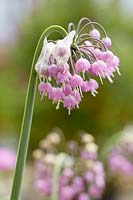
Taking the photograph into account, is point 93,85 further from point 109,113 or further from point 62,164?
point 109,113

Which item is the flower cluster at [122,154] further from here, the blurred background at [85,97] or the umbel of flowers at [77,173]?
the blurred background at [85,97]

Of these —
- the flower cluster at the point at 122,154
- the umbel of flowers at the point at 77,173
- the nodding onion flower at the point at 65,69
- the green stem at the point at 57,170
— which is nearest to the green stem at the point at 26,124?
the nodding onion flower at the point at 65,69

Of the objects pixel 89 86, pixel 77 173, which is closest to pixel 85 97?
pixel 77 173

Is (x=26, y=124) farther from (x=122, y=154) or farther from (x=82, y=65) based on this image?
(x=122, y=154)

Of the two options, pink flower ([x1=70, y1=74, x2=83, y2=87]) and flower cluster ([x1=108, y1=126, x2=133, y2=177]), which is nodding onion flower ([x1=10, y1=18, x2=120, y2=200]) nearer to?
pink flower ([x1=70, y1=74, x2=83, y2=87])

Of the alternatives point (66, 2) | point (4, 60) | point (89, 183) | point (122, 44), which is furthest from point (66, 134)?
point (89, 183)

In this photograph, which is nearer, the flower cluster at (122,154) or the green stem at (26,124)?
the green stem at (26,124)
